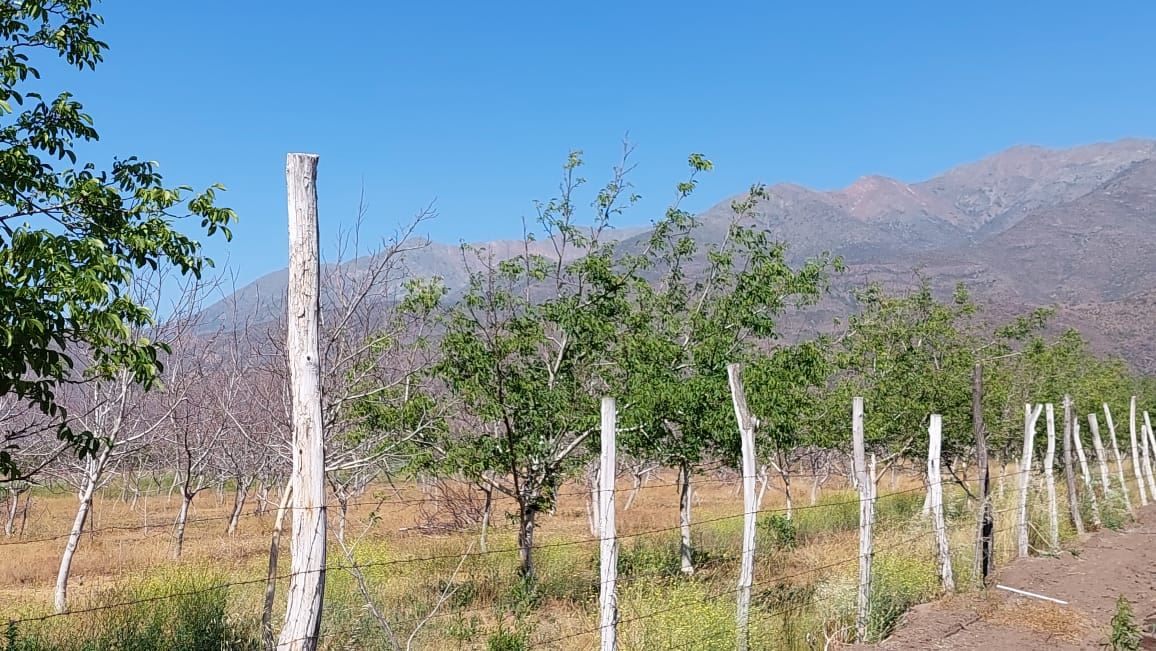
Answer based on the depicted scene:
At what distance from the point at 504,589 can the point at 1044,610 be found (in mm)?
6998

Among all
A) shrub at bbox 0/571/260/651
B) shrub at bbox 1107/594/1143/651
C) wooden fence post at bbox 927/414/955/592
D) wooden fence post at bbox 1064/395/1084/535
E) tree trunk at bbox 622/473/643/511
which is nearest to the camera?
shrub at bbox 1107/594/1143/651

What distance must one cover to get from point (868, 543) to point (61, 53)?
27.0 ft

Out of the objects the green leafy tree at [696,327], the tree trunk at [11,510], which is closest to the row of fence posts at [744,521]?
the green leafy tree at [696,327]

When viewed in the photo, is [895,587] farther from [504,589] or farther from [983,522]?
[504,589]

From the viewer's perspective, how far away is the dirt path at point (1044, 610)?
8148mm

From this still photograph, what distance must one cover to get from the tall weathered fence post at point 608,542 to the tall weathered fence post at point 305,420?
2286 millimetres

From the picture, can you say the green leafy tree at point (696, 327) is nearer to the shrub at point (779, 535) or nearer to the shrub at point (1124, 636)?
the shrub at point (779, 535)

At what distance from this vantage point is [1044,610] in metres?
9.16

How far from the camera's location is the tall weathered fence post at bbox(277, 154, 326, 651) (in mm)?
4000

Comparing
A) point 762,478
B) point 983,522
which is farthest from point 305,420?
point 762,478

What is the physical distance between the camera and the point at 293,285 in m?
4.20

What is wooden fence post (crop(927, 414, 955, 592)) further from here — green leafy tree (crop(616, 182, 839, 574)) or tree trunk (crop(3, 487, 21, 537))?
tree trunk (crop(3, 487, 21, 537))

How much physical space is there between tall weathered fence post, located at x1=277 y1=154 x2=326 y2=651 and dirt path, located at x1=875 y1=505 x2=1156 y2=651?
19.4 feet

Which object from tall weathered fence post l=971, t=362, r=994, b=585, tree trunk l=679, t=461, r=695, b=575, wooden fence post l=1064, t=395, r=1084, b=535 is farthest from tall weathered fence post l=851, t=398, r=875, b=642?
wooden fence post l=1064, t=395, r=1084, b=535
